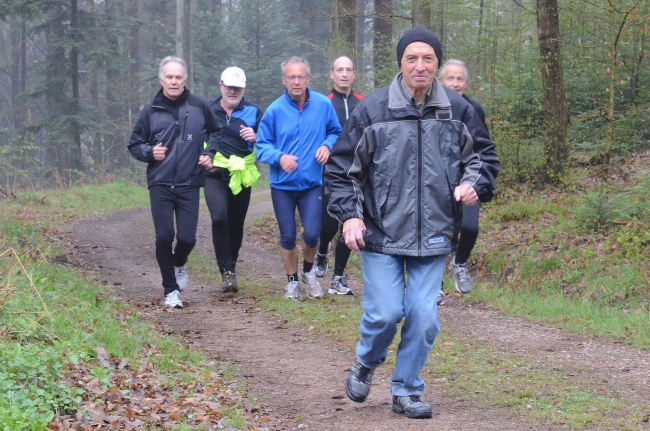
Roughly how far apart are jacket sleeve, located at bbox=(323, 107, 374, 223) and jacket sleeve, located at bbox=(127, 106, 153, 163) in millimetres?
3888

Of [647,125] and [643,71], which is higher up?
[643,71]

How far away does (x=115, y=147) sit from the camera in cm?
4012

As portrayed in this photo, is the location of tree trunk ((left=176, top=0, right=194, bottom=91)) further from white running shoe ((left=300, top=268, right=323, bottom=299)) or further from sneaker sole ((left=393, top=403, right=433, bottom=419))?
sneaker sole ((left=393, top=403, right=433, bottom=419))

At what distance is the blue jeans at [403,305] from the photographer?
4621mm

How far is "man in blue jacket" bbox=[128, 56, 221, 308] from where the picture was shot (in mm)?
8211

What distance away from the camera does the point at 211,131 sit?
28.3 ft

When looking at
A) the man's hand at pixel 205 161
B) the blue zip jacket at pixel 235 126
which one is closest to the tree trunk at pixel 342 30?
the blue zip jacket at pixel 235 126

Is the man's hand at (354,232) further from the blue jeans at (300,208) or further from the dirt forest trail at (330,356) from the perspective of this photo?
the blue jeans at (300,208)

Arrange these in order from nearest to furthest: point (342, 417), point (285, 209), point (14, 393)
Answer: point (14, 393), point (342, 417), point (285, 209)

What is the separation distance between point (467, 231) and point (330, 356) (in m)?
2.15

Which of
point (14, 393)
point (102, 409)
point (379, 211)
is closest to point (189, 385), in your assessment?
point (102, 409)

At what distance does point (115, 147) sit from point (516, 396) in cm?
3721

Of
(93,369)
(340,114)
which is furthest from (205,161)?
(93,369)

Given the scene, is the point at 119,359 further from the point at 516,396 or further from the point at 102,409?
the point at 516,396
